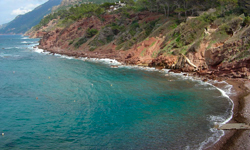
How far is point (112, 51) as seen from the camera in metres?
66.9

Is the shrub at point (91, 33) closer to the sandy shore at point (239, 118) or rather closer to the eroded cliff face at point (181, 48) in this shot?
the eroded cliff face at point (181, 48)

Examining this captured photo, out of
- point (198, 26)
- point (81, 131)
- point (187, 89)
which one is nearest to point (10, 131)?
point (81, 131)

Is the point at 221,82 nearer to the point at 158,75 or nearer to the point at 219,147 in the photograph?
the point at 158,75

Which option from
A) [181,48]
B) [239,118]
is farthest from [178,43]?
[239,118]

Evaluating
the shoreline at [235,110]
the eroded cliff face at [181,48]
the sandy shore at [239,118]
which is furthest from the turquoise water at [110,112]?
the eroded cliff face at [181,48]

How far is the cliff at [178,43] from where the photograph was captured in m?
34.9

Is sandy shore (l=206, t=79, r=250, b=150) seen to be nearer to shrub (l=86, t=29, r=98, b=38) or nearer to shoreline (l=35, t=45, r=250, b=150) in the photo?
shoreline (l=35, t=45, r=250, b=150)

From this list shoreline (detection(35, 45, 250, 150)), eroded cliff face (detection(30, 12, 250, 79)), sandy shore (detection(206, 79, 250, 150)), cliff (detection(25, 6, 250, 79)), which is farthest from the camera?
cliff (detection(25, 6, 250, 79))

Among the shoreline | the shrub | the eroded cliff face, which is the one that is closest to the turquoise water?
the shoreline

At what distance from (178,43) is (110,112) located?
29.5 m

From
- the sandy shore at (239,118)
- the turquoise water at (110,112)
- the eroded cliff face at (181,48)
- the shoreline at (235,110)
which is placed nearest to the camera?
the sandy shore at (239,118)

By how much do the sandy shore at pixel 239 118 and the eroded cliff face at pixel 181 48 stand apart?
13.6ft

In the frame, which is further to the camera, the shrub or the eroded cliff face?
the shrub

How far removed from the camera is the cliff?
34.9 meters
